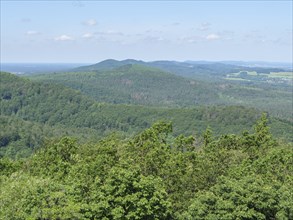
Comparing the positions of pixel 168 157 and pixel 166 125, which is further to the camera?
pixel 166 125

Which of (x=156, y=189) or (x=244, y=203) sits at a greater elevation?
(x=156, y=189)

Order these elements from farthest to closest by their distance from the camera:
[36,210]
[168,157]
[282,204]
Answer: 1. [168,157]
2. [282,204]
3. [36,210]

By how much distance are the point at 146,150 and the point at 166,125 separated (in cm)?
1129

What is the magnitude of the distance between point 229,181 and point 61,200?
1560 cm

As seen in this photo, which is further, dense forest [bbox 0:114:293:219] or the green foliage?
the green foliage

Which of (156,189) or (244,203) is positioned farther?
(156,189)

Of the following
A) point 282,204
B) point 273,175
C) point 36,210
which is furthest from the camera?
point 273,175

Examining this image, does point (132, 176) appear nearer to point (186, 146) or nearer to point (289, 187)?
point (289, 187)

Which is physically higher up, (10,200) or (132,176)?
(132,176)

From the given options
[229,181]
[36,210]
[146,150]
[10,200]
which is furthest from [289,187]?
[10,200]

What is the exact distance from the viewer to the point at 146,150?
164 ft

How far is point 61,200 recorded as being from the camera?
31391 millimetres

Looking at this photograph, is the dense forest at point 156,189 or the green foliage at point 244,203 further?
the green foliage at point 244,203

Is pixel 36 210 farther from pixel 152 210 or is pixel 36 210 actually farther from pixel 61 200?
pixel 152 210
